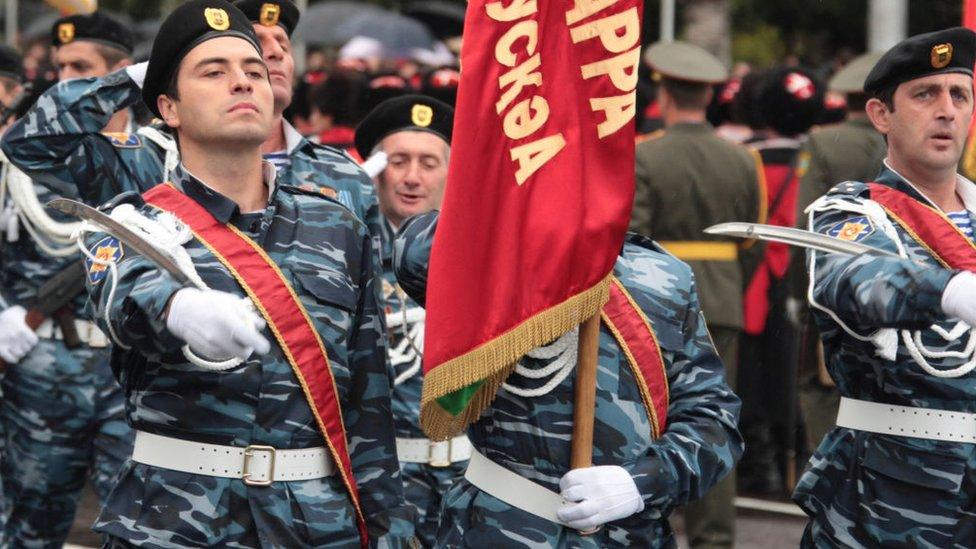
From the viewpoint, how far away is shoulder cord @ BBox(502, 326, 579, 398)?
433 centimetres

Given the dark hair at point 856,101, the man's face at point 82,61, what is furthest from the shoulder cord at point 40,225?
the dark hair at point 856,101

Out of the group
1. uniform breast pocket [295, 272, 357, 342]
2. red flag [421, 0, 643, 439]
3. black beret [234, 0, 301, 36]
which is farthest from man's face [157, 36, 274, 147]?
black beret [234, 0, 301, 36]

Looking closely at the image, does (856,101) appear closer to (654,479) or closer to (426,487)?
(426,487)

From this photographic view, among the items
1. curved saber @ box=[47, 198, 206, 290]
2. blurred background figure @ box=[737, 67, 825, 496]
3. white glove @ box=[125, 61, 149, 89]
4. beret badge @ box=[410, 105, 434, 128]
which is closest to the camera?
curved saber @ box=[47, 198, 206, 290]

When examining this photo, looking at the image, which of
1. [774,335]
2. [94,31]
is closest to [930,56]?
[94,31]

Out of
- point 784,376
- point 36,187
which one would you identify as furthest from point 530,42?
point 784,376

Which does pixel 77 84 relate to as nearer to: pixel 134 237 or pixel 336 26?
pixel 134 237

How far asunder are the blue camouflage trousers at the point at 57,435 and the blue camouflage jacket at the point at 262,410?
105 inches

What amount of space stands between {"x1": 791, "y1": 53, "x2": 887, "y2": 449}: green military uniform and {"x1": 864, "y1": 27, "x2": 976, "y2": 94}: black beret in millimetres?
3046

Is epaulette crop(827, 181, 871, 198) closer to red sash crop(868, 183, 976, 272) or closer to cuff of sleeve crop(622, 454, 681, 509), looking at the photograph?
red sash crop(868, 183, 976, 272)

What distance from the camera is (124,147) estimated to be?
232 inches

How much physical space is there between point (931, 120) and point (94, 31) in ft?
12.9

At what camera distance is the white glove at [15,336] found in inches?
281

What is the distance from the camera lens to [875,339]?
502 cm
